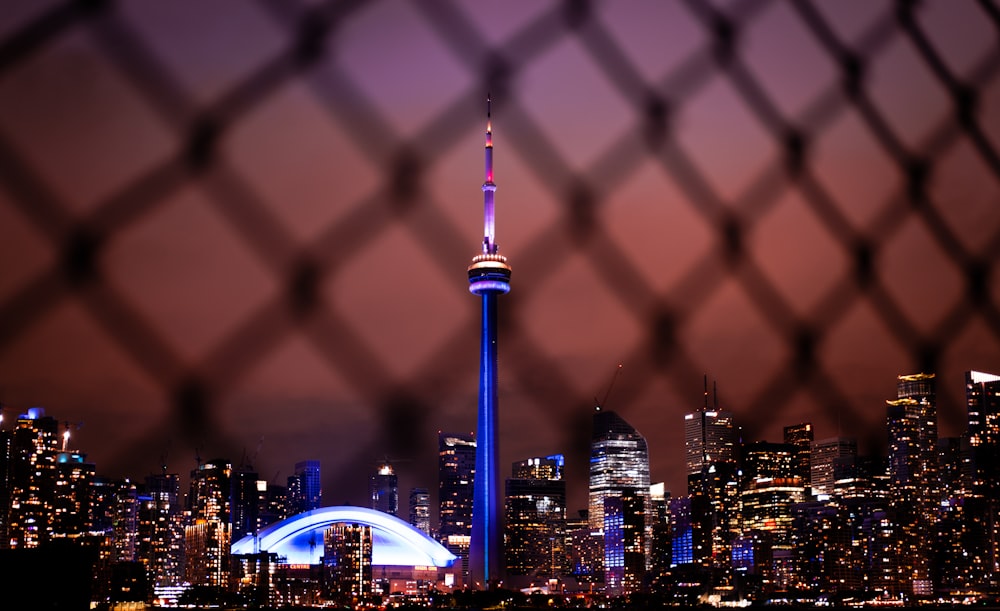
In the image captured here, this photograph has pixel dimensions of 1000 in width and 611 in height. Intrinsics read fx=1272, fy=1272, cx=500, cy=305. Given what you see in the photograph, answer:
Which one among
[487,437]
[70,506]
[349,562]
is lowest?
[349,562]

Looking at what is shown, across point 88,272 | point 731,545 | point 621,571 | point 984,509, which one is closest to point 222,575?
point 621,571

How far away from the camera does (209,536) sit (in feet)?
417

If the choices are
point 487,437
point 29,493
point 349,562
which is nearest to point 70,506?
point 29,493

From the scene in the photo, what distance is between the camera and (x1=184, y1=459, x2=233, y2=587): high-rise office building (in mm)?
124125

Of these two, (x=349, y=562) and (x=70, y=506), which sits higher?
(x=70, y=506)

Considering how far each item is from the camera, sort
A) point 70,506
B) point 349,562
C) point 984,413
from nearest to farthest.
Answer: point 984,413
point 70,506
point 349,562

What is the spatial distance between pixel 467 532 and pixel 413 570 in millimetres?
33201

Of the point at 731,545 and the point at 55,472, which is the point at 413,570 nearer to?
the point at 731,545

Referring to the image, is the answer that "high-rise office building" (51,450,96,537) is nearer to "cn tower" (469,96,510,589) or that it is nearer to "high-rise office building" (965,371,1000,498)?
"cn tower" (469,96,510,589)

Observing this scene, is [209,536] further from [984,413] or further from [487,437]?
[984,413]

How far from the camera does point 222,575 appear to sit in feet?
407

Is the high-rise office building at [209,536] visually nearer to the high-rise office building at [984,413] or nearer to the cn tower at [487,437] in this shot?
the cn tower at [487,437]

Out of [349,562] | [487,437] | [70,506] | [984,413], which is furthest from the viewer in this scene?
[349,562]

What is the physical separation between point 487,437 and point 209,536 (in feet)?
129
